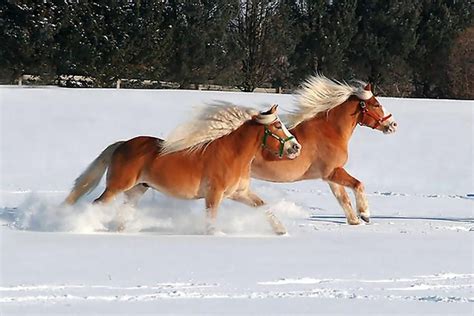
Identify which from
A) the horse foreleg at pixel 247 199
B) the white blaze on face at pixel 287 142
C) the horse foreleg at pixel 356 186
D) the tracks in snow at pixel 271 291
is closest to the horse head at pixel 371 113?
the horse foreleg at pixel 356 186

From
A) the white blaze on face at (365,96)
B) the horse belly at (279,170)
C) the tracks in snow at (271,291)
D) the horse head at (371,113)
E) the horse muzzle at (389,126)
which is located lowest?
the horse belly at (279,170)

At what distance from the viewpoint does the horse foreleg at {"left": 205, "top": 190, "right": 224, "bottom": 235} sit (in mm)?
7473

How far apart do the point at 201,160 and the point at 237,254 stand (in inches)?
58.0

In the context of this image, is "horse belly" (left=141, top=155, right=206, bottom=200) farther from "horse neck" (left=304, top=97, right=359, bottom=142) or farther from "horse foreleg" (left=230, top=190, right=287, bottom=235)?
"horse neck" (left=304, top=97, right=359, bottom=142)

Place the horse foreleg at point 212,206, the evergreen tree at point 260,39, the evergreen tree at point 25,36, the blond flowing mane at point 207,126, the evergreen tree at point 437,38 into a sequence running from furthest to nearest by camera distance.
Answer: the evergreen tree at point 437,38 < the evergreen tree at point 260,39 < the evergreen tree at point 25,36 < the blond flowing mane at point 207,126 < the horse foreleg at point 212,206

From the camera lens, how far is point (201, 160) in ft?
25.0

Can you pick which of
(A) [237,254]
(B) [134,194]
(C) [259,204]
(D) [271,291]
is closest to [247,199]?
(C) [259,204]

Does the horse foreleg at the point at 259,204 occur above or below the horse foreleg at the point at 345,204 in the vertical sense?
above

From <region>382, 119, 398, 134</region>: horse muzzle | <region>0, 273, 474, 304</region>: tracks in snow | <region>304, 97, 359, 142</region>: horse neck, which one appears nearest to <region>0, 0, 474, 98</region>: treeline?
<region>304, 97, 359, 142</region>: horse neck

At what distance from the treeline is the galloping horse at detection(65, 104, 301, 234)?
17.3 meters

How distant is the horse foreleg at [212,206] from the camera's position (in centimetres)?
747

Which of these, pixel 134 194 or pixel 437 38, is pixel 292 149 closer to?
pixel 134 194

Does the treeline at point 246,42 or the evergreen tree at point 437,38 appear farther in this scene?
the evergreen tree at point 437,38

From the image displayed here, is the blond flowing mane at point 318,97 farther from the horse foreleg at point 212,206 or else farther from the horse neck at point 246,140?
the horse foreleg at point 212,206
